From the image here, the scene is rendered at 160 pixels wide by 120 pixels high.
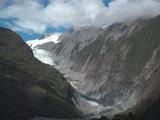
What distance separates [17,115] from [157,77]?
186 feet

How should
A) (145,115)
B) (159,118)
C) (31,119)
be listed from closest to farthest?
1. (159,118)
2. (145,115)
3. (31,119)

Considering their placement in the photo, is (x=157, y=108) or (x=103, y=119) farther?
(x=157, y=108)

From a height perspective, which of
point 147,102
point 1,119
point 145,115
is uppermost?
point 145,115

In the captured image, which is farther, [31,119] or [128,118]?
[31,119]

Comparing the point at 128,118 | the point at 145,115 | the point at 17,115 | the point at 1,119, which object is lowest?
the point at 17,115

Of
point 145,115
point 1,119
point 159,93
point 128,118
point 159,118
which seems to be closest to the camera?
point 128,118

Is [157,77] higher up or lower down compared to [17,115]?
higher up

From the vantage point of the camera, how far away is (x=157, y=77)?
198 metres

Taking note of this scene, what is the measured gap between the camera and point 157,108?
145500 millimetres

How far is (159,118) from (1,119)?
2569 inches

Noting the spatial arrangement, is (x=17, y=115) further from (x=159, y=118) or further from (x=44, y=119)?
(x=159, y=118)

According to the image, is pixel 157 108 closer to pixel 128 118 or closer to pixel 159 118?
pixel 159 118

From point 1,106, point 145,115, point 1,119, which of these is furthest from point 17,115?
point 145,115

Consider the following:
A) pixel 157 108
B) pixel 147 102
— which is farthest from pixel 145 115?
pixel 147 102
